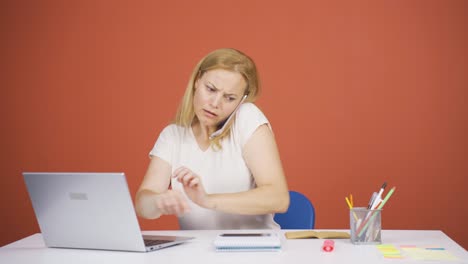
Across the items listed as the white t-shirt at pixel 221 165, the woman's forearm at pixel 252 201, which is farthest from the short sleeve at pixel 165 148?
the woman's forearm at pixel 252 201

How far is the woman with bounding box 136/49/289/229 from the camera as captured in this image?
2.04 m

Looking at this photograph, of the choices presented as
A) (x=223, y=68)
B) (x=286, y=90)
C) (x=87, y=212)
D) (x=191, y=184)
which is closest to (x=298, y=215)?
(x=223, y=68)

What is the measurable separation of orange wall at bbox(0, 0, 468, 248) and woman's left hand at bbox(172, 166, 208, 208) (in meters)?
1.71

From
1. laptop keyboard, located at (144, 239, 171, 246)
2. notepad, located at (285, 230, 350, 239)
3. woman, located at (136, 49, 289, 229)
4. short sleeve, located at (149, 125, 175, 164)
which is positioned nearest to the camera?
laptop keyboard, located at (144, 239, 171, 246)

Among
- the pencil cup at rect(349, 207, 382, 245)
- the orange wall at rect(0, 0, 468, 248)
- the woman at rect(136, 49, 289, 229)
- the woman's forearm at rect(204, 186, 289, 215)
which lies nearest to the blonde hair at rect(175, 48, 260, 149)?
the woman at rect(136, 49, 289, 229)

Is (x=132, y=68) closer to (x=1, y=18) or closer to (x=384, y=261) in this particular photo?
(x=1, y=18)

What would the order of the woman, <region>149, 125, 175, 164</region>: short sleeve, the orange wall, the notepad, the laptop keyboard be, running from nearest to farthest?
1. the laptop keyboard
2. the notepad
3. the woman
4. <region>149, 125, 175, 164</region>: short sleeve
5. the orange wall

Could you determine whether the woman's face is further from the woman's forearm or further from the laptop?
the laptop

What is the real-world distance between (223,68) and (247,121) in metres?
0.20

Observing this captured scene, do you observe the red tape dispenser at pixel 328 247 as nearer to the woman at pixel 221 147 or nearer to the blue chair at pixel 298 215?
the woman at pixel 221 147

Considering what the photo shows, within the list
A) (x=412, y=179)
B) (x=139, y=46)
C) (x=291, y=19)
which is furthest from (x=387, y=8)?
(x=139, y=46)

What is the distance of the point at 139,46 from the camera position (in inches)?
139

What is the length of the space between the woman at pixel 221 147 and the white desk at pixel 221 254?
1.37ft

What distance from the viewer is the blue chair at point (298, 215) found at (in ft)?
7.12
